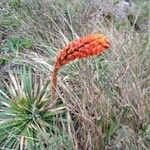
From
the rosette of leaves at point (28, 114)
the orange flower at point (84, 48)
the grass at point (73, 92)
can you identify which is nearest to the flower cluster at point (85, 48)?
the orange flower at point (84, 48)

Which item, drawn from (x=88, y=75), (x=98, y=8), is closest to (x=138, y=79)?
(x=88, y=75)

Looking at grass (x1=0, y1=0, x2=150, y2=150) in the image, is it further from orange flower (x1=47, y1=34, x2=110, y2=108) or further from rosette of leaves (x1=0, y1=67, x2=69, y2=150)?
orange flower (x1=47, y1=34, x2=110, y2=108)

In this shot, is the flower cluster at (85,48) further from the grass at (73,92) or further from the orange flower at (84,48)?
the grass at (73,92)

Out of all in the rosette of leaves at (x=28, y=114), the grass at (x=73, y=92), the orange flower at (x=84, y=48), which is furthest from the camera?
the rosette of leaves at (x=28, y=114)

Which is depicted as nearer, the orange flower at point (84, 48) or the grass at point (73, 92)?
the orange flower at point (84, 48)

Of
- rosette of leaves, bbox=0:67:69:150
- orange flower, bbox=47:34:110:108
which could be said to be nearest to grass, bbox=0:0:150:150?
rosette of leaves, bbox=0:67:69:150

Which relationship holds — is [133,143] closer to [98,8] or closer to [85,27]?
[85,27]

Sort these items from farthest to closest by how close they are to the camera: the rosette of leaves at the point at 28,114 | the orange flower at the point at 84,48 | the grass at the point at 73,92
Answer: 1. the rosette of leaves at the point at 28,114
2. the grass at the point at 73,92
3. the orange flower at the point at 84,48
